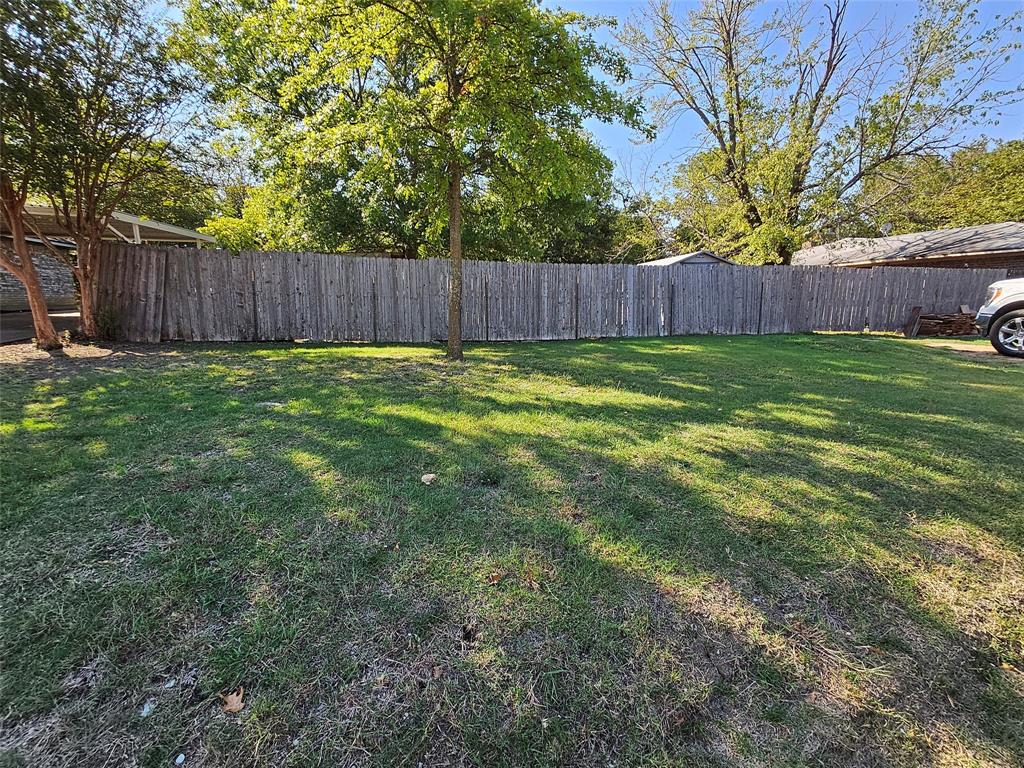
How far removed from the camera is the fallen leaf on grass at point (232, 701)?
135 cm

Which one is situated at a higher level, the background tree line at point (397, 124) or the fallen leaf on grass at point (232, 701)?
the background tree line at point (397, 124)

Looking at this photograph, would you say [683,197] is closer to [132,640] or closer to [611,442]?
[611,442]

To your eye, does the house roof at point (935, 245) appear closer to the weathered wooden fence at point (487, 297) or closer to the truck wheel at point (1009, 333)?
the weathered wooden fence at point (487, 297)

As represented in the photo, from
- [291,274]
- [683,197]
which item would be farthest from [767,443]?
[683,197]

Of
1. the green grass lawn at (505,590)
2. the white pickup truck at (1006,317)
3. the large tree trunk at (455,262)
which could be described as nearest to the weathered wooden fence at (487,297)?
the large tree trunk at (455,262)

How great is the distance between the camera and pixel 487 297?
387 inches

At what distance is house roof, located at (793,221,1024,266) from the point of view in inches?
625

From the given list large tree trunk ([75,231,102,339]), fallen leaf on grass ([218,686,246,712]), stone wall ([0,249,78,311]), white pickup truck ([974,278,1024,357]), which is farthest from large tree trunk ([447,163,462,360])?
stone wall ([0,249,78,311])

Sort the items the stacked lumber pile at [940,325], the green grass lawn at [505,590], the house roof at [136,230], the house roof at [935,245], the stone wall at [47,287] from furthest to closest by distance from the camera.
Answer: the house roof at [935,245] → the stone wall at [47,287] → the stacked lumber pile at [940,325] → the house roof at [136,230] → the green grass lawn at [505,590]

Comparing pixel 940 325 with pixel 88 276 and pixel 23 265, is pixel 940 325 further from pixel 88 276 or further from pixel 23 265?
pixel 23 265

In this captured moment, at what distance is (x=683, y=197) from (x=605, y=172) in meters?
12.4

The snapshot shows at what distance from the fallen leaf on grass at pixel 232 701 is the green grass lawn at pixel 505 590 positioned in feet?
0.07

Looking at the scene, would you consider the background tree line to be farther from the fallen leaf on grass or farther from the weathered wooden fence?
the fallen leaf on grass

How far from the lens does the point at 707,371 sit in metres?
6.30
